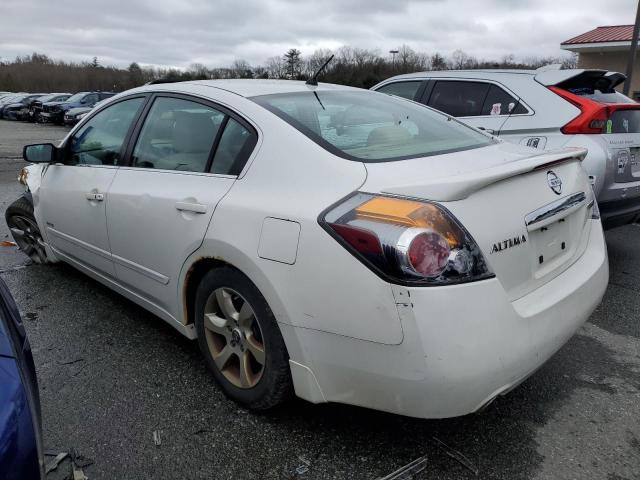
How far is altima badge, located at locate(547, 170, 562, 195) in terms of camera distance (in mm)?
2260

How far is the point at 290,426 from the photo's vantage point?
241 cm

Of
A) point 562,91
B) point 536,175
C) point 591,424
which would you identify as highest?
point 562,91

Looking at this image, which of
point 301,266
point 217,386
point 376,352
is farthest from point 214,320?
point 376,352

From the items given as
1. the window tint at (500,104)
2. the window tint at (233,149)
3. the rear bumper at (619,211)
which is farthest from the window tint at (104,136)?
the rear bumper at (619,211)

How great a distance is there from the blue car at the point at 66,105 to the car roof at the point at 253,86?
24261 mm

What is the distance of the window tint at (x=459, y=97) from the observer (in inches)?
207

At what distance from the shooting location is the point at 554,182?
Answer: 2285 millimetres

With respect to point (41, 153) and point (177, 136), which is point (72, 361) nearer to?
point (177, 136)

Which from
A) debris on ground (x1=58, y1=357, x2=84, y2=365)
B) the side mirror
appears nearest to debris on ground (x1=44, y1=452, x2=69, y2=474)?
debris on ground (x1=58, y1=357, x2=84, y2=365)

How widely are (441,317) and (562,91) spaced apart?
3.67 meters

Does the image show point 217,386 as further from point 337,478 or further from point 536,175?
point 536,175

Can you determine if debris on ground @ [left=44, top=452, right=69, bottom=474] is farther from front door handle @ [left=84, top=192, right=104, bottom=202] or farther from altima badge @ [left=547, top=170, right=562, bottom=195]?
altima badge @ [left=547, top=170, right=562, bottom=195]

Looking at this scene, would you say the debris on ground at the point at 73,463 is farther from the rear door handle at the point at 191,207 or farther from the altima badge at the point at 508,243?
the altima badge at the point at 508,243

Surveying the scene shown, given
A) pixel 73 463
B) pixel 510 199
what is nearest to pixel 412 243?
pixel 510 199
